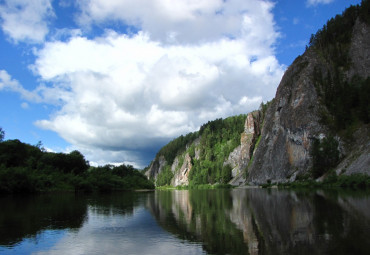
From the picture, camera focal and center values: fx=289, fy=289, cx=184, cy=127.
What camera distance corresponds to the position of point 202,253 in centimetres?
1191

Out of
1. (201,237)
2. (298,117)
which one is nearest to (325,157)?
(298,117)

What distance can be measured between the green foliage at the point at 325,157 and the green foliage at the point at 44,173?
71.0m

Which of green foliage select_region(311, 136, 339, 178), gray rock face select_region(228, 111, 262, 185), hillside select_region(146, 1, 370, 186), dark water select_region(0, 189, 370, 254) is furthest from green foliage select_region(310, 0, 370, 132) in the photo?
dark water select_region(0, 189, 370, 254)

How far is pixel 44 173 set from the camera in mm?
83062

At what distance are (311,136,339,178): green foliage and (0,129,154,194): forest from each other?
71.0 metres

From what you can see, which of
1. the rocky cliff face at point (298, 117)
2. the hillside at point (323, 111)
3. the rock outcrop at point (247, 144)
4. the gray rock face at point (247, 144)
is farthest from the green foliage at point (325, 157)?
the gray rock face at point (247, 144)

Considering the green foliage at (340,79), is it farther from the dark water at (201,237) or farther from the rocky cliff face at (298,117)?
the dark water at (201,237)

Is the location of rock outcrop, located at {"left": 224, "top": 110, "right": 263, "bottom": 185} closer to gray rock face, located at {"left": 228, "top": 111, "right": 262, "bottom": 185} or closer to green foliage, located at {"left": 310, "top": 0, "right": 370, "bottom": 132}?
gray rock face, located at {"left": 228, "top": 111, "right": 262, "bottom": 185}

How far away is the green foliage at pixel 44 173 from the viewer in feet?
209

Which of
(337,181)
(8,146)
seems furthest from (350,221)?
(8,146)

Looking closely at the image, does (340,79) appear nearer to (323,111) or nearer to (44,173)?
(323,111)

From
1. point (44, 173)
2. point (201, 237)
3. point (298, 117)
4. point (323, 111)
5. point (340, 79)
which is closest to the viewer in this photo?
point (201, 237)

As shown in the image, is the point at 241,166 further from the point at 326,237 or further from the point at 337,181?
the point at 326,237

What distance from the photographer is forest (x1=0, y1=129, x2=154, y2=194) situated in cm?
6366
